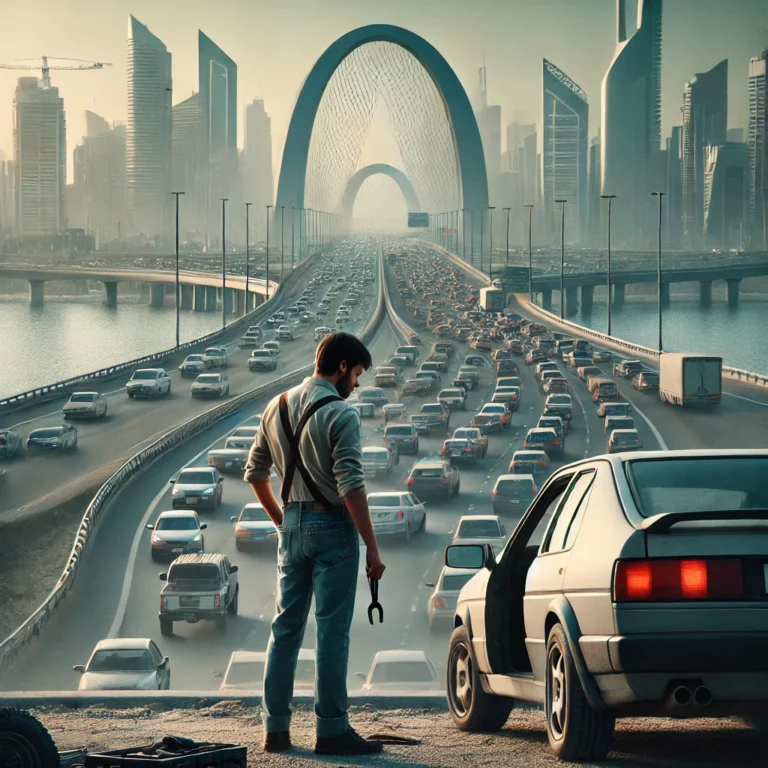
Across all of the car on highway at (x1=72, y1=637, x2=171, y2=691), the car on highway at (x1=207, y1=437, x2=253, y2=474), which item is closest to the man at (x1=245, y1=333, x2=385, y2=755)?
the car on highway at (x1=72, y1=637, x2=171, y2=691)

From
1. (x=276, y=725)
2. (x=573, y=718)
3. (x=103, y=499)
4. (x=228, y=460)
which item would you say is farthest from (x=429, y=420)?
(x=573, y=718)

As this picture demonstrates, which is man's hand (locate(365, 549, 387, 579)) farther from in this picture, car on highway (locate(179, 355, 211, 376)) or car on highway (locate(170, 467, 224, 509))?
car on highway (locate(179, 355, 211, 376))

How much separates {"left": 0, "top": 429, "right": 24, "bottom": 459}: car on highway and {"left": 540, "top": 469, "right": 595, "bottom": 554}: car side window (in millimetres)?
43862

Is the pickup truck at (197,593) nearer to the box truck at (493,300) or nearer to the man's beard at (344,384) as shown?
the man's beard at (344,384)

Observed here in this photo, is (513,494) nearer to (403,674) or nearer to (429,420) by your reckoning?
(429,420)

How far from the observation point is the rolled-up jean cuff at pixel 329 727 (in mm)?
6301

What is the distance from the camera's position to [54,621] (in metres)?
27.4

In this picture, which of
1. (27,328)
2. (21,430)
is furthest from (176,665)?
(27,328)

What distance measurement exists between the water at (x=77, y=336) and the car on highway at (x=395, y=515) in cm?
5526

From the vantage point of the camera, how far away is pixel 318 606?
6305mm

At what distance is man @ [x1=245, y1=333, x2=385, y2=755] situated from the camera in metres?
6.20

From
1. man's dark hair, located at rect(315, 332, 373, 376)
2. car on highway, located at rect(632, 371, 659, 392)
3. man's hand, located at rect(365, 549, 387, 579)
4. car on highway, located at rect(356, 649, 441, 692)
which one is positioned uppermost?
man's dark hair, located at rect(315, 332, 373, 376)

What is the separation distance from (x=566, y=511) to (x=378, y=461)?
39.0 m

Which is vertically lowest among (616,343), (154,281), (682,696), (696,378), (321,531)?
(696,378)
